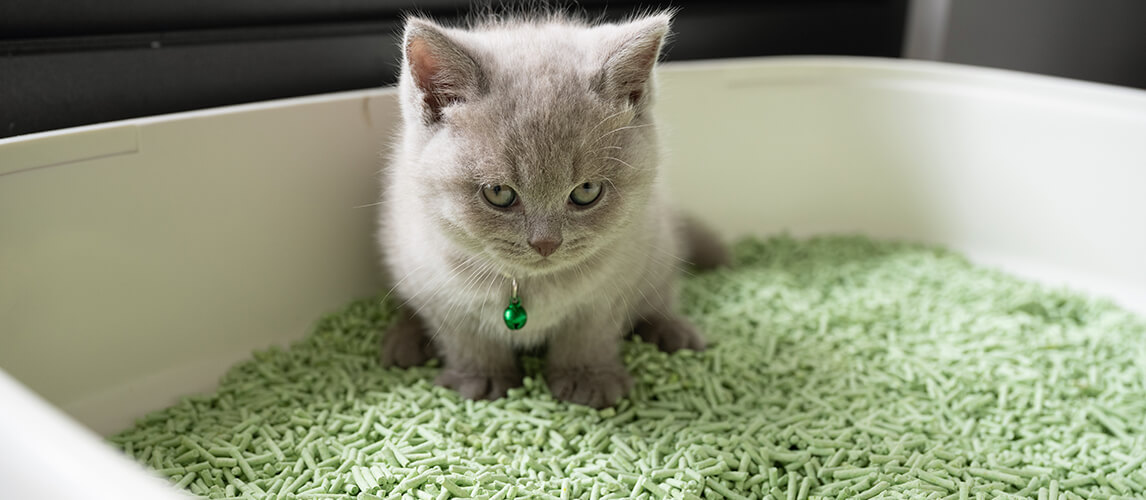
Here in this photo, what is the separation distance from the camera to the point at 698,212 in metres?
2.55

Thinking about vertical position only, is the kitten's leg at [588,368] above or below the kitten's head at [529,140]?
below

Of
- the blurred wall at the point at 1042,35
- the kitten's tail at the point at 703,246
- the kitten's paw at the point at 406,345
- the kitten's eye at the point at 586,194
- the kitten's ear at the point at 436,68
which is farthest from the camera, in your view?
the blurred wall at the point at 1042,35

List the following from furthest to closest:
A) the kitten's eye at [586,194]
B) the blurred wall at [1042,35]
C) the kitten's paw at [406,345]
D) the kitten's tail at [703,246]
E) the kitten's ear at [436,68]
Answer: the blurred wall at [1042,35] < the kitten's tail at [703,246] < the kitten's paw at [406,345] < the kitten's eye at [586,194] < the kitten's ear at [436,68]

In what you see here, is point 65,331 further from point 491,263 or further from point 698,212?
point 698,212

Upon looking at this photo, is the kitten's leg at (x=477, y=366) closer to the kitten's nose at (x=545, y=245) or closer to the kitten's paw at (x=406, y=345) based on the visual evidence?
the kitten's paw at (x=406, y=345)

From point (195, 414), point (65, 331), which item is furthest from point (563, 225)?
point (65, 331)

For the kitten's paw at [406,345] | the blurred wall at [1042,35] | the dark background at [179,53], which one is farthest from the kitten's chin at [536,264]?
the blurred wall at [1042,35]

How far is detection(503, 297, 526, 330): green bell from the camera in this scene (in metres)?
1.54

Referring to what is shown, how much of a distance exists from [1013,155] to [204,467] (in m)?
2.23

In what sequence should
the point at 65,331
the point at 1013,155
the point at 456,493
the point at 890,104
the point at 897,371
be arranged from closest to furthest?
the point at 456,493 < the point at 65,331 < the point at 897,371 < the point at 1013,155 < the point at 890,104

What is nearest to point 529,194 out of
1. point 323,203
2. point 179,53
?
point 323,203

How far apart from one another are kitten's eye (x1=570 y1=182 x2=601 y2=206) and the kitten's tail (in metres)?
0.89

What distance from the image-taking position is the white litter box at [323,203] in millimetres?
1460

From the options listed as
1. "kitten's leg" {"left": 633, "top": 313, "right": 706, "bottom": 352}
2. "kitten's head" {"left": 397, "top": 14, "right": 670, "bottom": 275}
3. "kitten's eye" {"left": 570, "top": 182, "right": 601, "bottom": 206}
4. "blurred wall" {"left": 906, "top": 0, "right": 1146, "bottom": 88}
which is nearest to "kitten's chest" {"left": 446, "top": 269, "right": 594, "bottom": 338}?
"kitten's head" {"left": 397, "top": 14, "right": 670, "bottom": 275}
